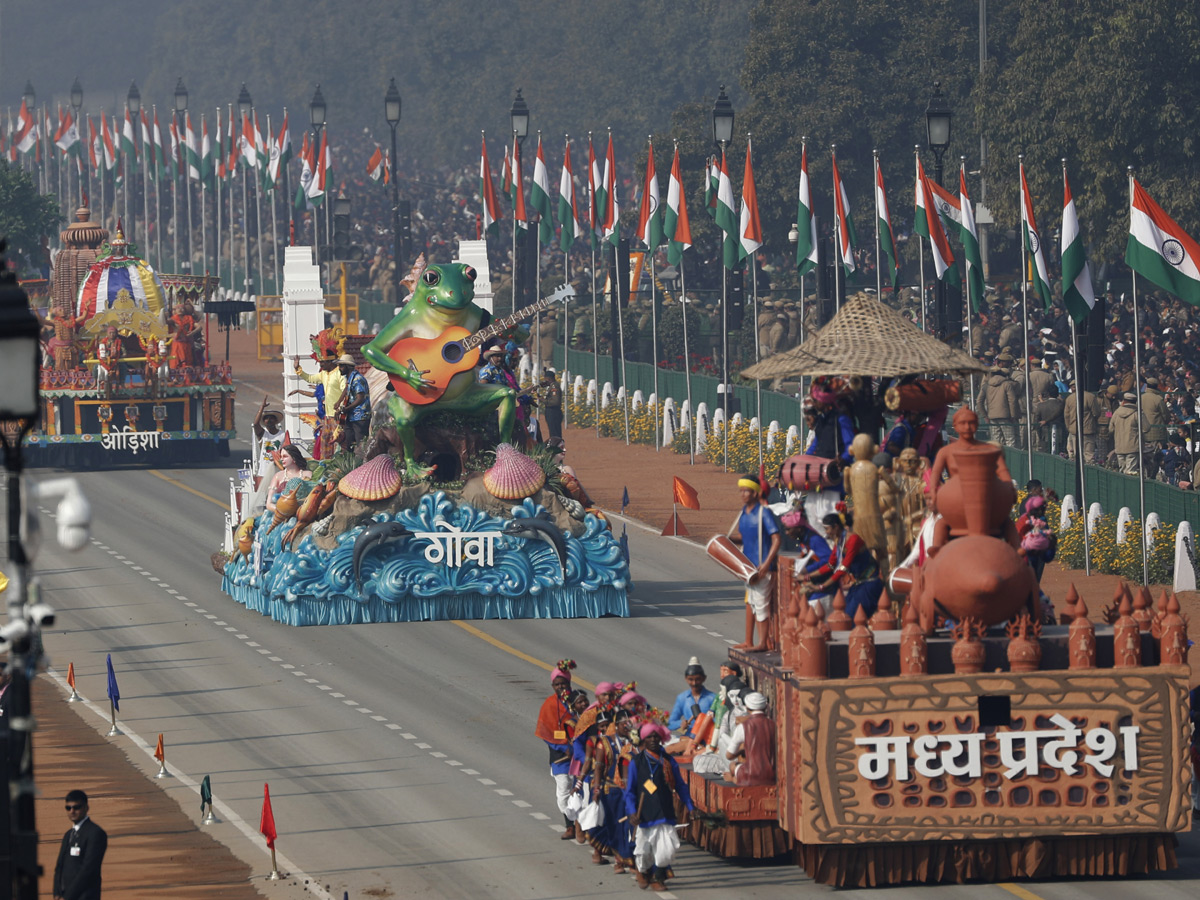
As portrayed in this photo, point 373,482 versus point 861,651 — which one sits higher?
point 373,482

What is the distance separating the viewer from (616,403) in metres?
54.6

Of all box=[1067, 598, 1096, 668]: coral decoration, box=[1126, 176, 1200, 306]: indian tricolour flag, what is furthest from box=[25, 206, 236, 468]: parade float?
box=[1067, 598, 1096, 668]: coral decoration

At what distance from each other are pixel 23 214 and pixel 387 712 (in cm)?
5272

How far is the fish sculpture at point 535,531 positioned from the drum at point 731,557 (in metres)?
10.6

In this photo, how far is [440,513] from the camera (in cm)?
3256

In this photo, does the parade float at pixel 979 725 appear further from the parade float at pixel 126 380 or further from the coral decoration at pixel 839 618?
the parade float at pixel 126 380

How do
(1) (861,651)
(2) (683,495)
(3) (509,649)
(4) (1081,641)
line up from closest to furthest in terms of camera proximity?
(1) (861,651), (4) (1081,641), (3) (509,649), (2) (683,495)

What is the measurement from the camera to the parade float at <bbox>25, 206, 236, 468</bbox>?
48.2 metres

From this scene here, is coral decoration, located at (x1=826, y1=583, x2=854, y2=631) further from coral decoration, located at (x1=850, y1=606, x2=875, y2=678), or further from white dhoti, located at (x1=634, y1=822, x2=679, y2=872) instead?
white dhoti, located at (x1=634, y1=822, x2=679, y2=872)

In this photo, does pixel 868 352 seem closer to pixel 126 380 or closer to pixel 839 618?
pixel 839 618

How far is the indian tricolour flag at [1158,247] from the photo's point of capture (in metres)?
30.3

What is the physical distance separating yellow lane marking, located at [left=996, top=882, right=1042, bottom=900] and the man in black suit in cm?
719

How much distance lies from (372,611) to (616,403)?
21907 millimetres

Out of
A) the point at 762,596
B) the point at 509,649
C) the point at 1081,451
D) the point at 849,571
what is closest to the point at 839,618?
the point at 849,571
